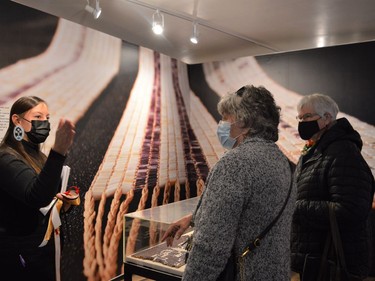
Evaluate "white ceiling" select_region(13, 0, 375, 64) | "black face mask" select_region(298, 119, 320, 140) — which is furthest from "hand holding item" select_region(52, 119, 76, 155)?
"white ceiling" select_region(13, 0, 375, 64)

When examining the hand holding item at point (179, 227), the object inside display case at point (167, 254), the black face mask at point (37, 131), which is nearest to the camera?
the hand holding item at point (179, 227)

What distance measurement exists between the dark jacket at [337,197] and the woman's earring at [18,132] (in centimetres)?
163

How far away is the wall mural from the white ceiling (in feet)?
0.59

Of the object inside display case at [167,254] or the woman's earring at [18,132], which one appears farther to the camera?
the object inside display case at [167,254]

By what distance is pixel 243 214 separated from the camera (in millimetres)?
1381

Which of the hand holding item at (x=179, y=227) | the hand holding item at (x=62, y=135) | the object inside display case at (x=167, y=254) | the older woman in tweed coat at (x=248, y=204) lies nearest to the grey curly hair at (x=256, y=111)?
the older woman in tweed coat at (x=248, y=204)

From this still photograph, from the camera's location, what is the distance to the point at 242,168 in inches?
52.9

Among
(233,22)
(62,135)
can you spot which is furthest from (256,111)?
(233,22)

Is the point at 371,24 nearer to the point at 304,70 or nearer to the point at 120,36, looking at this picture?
the point at 304,70

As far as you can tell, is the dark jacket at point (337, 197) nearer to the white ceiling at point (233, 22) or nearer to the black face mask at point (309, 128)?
the black face mask at point (309, 128)

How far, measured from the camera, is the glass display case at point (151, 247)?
2564mm

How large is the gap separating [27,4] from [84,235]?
2.29 meters

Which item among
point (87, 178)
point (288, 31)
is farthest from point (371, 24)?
point (87, 178)

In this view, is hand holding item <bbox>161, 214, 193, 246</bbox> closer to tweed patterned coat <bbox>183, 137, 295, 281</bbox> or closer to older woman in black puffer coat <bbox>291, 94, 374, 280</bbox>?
tweed patterned coat <bbox>183, 137, 295, 281</bbox>
